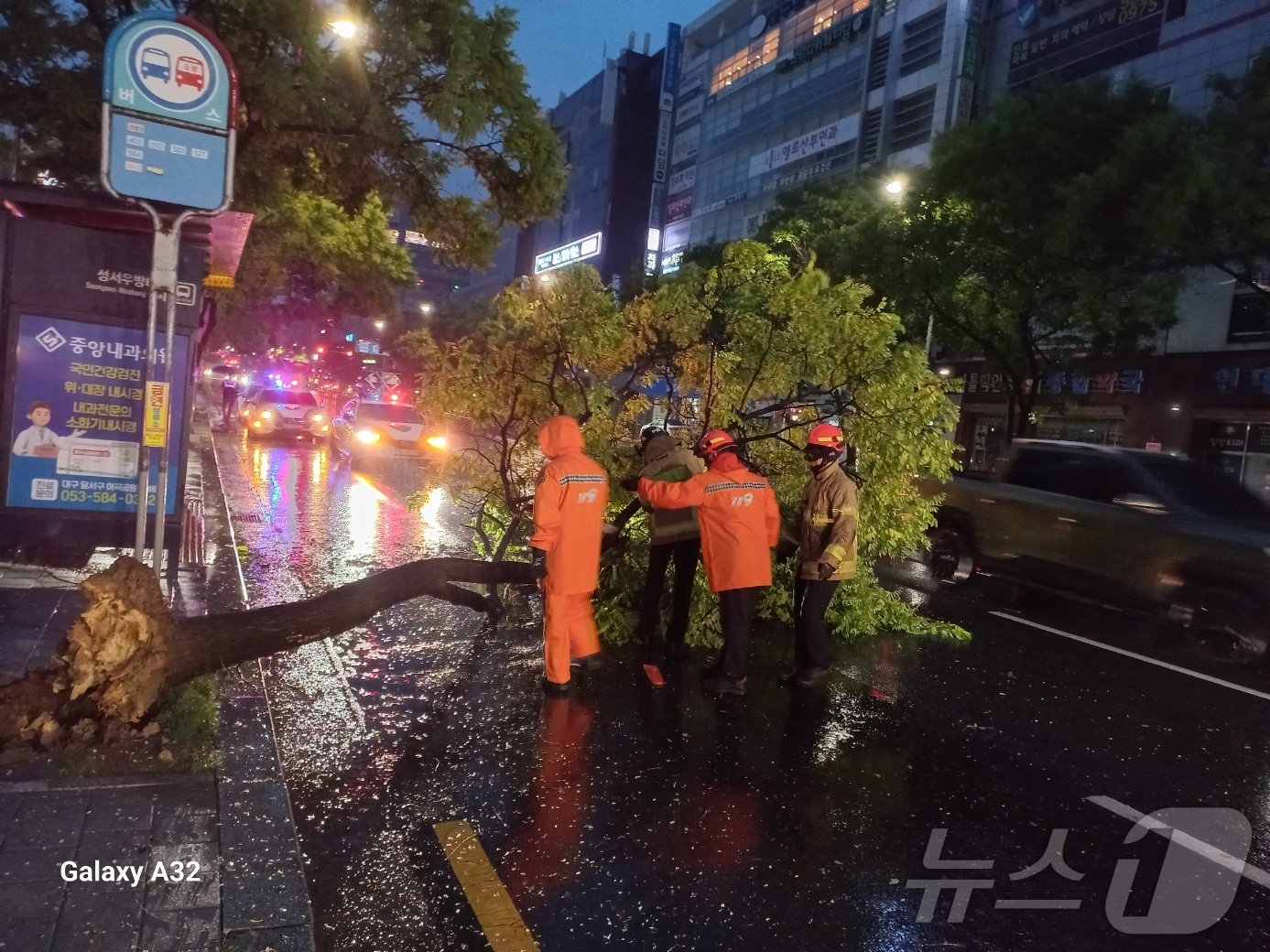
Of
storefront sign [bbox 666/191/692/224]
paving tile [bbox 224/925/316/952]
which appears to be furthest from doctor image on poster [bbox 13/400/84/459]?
storefront sign [bbox 666/191/692/224]

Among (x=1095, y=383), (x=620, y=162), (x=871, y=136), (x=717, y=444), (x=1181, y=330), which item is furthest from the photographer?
(x=620, y=162)

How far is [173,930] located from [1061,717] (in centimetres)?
541

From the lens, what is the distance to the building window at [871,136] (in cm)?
3509

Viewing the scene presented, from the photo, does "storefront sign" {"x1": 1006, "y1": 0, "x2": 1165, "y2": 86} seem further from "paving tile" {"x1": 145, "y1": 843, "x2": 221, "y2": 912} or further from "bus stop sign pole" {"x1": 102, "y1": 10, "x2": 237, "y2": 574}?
"paving tile" {"x1": 145, "y1": 843, "x2": 221, "y2": 912}

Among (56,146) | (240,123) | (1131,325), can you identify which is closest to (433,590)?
(240,123)

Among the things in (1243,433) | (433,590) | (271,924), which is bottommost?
(271,924)

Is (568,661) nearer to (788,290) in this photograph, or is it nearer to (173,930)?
(173,930)

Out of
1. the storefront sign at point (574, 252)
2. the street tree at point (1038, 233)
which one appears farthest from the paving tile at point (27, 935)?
the storefront sign at point (574, 252)

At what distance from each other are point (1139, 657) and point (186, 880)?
301 inches

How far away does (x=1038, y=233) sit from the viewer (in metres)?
17.4

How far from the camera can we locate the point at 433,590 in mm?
5922

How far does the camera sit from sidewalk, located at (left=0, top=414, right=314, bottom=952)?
3053mm
